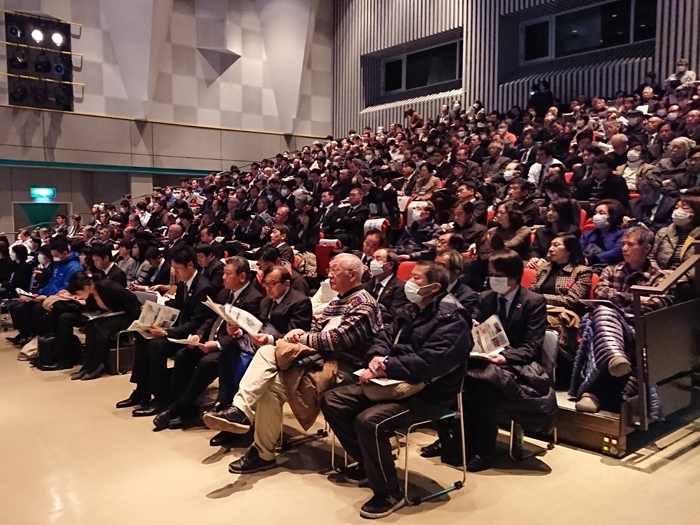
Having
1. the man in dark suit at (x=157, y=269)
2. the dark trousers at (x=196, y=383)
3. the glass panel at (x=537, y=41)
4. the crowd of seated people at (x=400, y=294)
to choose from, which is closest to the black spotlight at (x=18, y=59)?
the crowd of seated people at (x=400, y=294)

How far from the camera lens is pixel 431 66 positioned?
16859mm

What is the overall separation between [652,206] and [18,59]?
573 inches

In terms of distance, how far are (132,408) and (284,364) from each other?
206cm

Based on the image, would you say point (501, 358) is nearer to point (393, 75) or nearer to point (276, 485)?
point (276, 485)

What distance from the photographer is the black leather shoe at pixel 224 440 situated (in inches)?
160

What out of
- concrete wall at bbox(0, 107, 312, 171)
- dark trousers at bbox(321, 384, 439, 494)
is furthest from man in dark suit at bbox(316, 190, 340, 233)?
concrete wall at bbox(0, 107, 312, 171)

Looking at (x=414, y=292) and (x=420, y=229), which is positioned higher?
(x=420, y=229)

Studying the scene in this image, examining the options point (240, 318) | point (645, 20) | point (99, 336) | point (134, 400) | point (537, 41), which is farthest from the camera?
point (537, 41)

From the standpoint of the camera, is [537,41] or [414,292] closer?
[414,292]

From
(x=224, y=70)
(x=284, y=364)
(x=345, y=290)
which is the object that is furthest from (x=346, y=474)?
(x=224, y=70)

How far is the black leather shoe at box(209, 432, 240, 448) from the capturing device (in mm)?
4074

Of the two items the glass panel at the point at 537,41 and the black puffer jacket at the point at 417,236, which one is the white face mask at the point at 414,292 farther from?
the glass panel at the point at 537,41

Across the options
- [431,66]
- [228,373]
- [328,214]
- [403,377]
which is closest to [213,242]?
[328,214]

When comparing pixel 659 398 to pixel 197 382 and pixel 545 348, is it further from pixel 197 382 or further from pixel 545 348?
pixel 197 382
